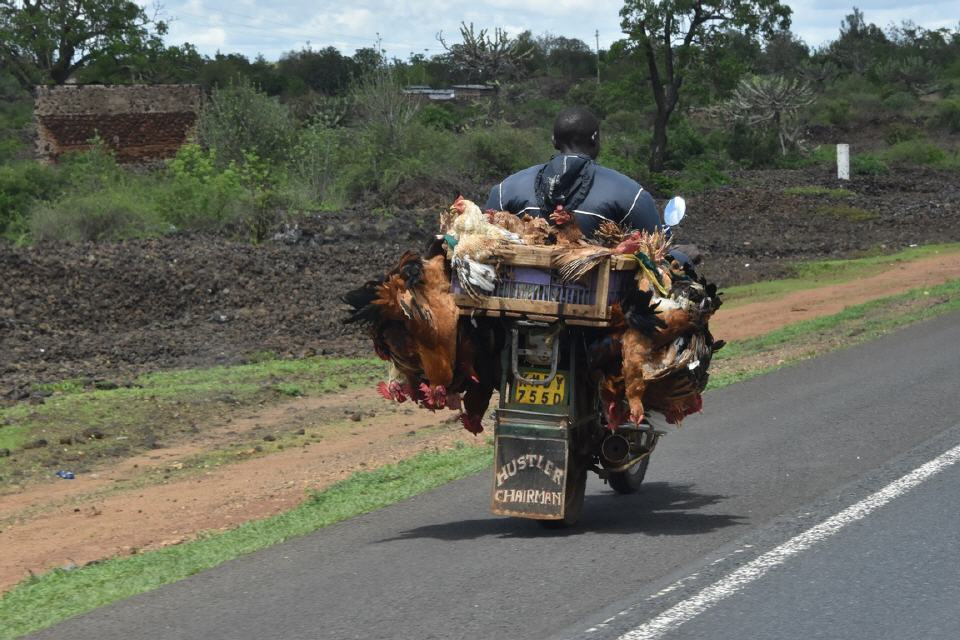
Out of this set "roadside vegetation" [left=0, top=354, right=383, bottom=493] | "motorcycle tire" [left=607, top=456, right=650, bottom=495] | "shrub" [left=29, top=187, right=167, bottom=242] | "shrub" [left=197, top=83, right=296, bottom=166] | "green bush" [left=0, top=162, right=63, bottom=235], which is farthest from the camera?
"shrub" [left=197, top=83, right=296, bottom=166]

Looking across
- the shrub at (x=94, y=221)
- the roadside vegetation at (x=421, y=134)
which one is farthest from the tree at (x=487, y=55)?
the shrub at (x=94, y=221)

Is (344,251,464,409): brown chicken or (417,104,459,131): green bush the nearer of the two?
(344,251,464,409): brown chicken

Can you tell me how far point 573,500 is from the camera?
709 cm

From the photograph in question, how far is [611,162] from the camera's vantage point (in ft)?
160

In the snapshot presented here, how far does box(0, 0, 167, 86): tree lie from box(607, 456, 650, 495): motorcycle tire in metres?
61.1

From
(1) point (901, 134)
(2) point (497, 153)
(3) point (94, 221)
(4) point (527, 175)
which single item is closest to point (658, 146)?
(2) point (497, 153)

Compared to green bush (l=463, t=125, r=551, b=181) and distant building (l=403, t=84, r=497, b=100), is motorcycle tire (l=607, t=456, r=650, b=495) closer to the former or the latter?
green bush (l=463, t=125, r=551, b=181)

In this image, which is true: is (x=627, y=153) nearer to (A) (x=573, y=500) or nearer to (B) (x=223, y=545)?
(B) (x=223, y=545)

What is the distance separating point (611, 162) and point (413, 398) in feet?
140

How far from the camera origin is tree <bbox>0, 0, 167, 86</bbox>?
209ft

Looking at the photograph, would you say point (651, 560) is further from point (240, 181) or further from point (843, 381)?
point (240, 181)

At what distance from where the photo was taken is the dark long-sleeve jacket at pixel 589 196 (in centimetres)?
703

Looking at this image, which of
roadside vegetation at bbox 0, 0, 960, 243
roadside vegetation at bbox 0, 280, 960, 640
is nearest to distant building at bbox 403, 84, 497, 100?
roadside vegetation at bbox 0, 0, 960, 243

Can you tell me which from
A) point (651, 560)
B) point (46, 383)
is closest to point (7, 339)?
point (46, 383)
